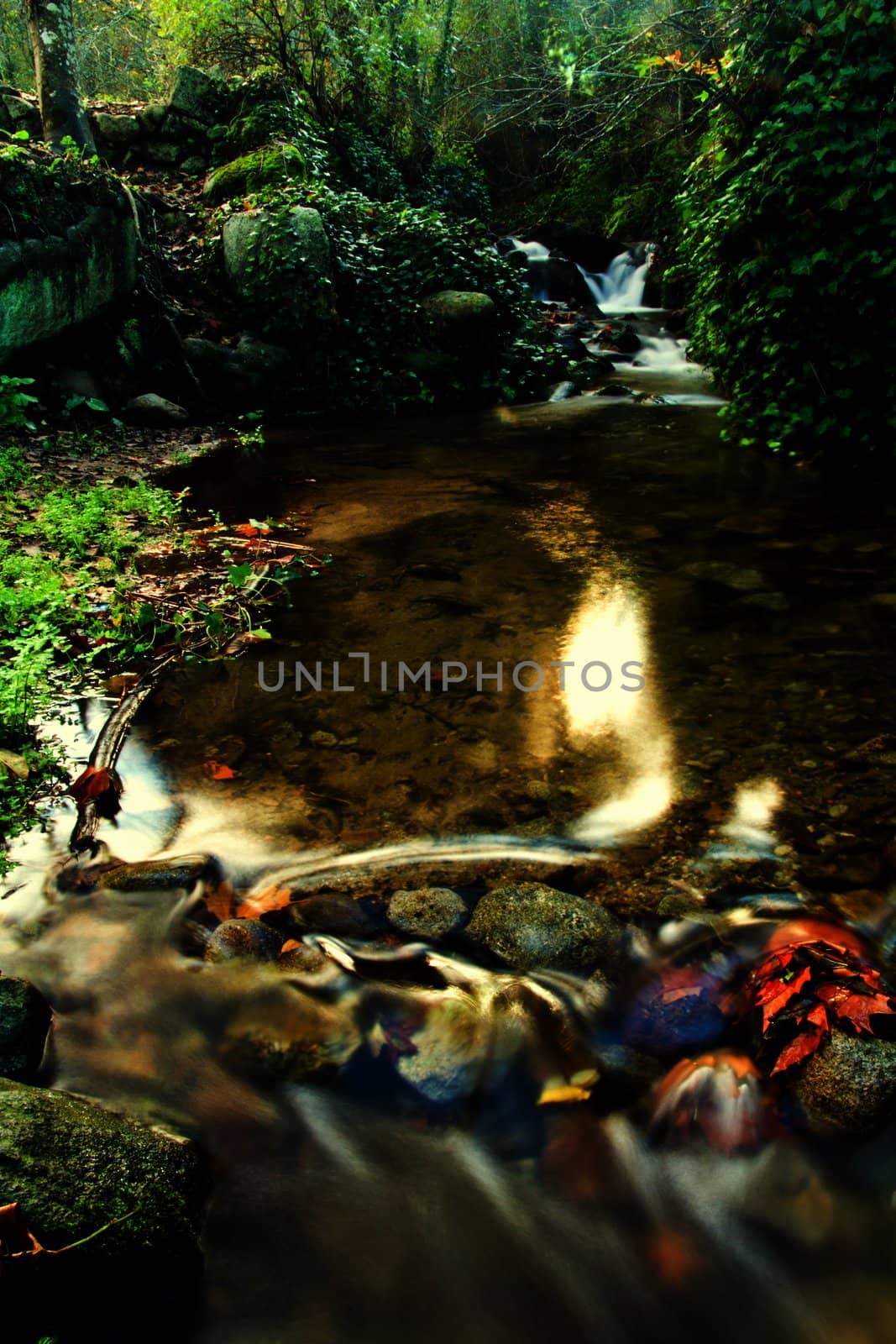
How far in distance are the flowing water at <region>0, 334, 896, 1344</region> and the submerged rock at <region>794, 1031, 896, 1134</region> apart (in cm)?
6

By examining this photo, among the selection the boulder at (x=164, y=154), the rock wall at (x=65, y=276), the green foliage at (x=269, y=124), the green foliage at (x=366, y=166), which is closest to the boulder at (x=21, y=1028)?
the rock wall at (x=65, y=276)

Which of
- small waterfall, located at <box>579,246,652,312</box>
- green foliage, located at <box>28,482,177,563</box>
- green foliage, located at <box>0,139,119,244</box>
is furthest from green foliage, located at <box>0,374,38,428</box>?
small waterfall, located at <box>579,246,652,312</box>

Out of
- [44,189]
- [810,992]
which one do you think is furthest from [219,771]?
[44,189]

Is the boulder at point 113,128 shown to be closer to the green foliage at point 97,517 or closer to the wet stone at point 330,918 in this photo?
the green foliage at point 97,517

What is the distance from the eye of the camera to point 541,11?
2250cm

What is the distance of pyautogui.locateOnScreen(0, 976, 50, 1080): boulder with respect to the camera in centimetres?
196

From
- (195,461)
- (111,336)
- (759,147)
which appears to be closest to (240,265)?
(111,336)

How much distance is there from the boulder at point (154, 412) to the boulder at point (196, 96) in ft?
23.0

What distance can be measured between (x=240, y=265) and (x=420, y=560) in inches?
288

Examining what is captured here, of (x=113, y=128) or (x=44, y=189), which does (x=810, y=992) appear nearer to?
(x=44, y=189)

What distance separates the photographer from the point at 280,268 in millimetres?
10094

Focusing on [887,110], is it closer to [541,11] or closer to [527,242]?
[527,242]

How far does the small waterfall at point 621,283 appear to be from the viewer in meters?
17.0

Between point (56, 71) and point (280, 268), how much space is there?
3297mm
